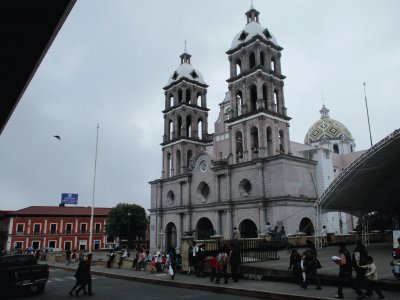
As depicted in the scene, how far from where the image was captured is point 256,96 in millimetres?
44094

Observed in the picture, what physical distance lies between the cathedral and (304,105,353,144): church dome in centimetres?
2091

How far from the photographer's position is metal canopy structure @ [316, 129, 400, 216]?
914 inches

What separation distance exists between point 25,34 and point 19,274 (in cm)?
1162

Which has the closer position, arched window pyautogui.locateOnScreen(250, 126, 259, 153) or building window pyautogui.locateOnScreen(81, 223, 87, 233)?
arched window pyautogui.locateOnScreen(250, 126, 259, 153)

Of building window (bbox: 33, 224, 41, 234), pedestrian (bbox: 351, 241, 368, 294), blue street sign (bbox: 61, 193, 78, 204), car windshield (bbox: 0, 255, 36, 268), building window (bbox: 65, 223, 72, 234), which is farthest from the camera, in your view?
building window (bbox: 65, 223, 72, 234)

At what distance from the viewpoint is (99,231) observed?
2950 inches

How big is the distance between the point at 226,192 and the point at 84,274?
90.9 ft

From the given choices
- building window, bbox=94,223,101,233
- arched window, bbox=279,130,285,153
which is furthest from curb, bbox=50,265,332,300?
building window, bbox=94,223,101,233

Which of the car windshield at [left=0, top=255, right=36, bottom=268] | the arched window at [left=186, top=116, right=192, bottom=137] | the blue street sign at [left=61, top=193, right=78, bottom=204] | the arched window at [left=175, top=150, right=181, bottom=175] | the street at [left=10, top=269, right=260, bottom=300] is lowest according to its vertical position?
the street at [left=10, top=269, right=260, bottom=300]

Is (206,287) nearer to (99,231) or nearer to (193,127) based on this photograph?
(193,127)

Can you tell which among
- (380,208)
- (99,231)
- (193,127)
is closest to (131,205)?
(99,231)

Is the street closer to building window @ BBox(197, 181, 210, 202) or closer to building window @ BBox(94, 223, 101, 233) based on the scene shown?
building window @ BBox(197, 181, 210, 202)

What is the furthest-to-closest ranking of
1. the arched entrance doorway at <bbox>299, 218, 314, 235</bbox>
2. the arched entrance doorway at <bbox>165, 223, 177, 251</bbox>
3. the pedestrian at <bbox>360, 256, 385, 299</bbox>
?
the arched entrance doorway at <bbox>165, 223, 177, 251</bbox>, the arched entrance doorway at <bbox>299, 218, 314, 235</bbox>, the pedestrian at <bbox>360, 256, 385, 299</bbox>

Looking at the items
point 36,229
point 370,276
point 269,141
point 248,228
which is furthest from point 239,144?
point 36,229
